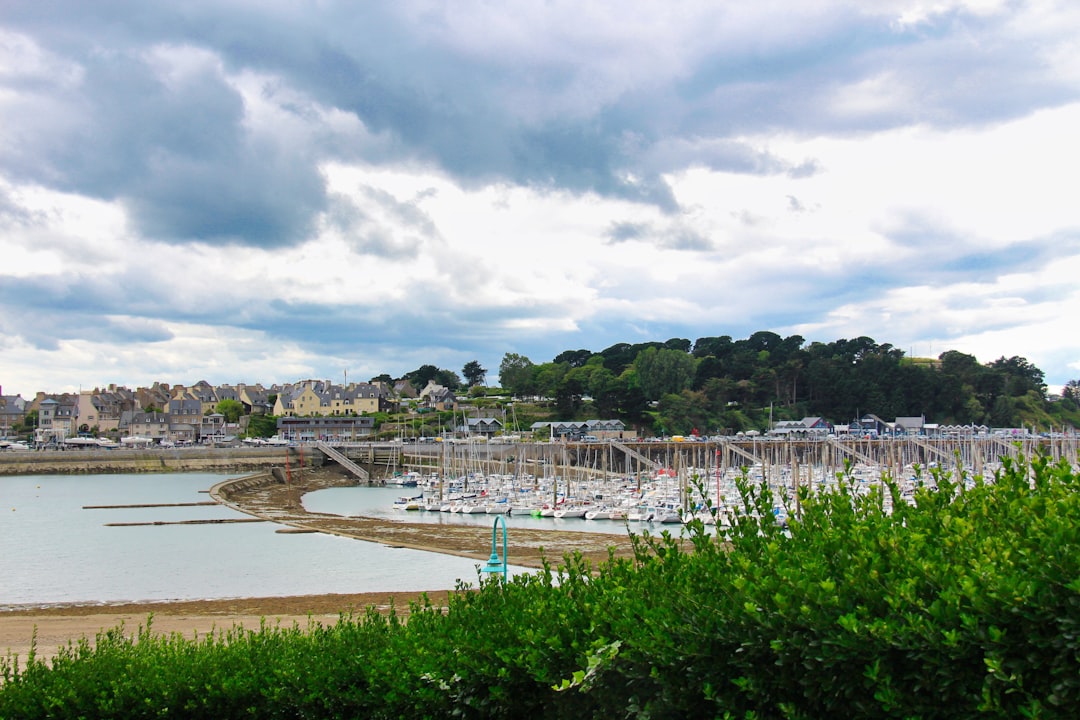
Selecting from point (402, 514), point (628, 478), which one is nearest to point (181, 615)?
point (402, 514)

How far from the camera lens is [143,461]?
11588cm

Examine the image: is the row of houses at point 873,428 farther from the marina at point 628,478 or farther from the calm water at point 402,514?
the calm water at point 402,514

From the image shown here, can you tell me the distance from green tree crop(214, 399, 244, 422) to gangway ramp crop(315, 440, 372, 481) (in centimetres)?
6747

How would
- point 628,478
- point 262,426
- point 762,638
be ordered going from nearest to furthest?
1. point 762,638
2. point 628,478
3. point 262,426

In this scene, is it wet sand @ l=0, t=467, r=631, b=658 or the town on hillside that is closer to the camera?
wet sand @ l=0, t=467, r=631, b=658

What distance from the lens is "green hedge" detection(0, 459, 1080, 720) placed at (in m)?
5.28

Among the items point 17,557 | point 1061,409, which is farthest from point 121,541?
point 1061,409

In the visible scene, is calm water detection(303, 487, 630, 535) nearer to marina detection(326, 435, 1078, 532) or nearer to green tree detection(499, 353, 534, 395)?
marina detection(326, 435, 1078, 532)

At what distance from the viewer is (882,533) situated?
6418mm

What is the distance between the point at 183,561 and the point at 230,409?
138360mm

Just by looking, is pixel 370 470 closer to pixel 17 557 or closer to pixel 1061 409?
pixel 17 557

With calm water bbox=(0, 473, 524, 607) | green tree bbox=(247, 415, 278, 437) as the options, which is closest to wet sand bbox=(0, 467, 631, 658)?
calm water bbox=(0, 473, 524, 607)

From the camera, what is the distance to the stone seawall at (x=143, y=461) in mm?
112375

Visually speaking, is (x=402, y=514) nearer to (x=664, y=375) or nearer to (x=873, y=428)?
(x=664, y=375)
